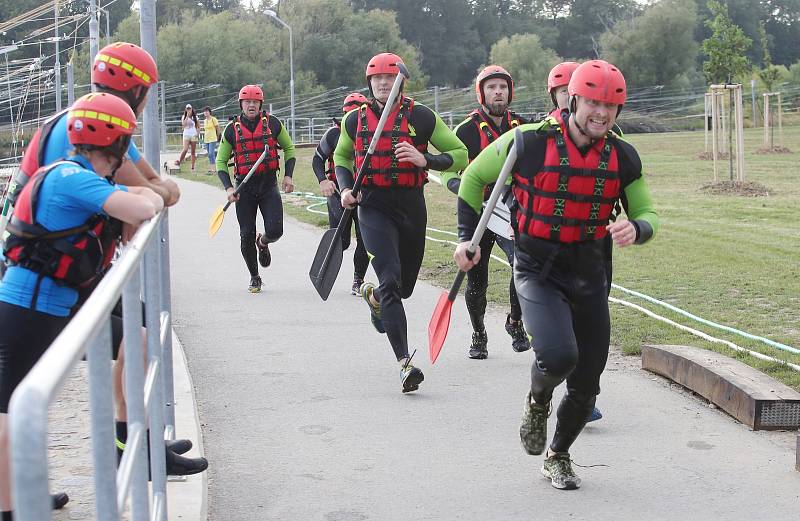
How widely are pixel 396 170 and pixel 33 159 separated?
3.21 meters

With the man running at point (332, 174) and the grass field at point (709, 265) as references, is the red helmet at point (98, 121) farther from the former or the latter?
the man running at point (332, 174)

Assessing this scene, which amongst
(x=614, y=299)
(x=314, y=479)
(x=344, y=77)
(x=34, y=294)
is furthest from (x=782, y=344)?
(x=344, y=77)

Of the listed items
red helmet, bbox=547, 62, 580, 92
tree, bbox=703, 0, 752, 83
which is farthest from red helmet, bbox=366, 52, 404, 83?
tree, bbox=703, 0, 752, 83

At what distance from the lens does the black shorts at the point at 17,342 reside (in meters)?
3.99

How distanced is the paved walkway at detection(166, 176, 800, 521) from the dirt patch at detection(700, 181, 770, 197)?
13.4m

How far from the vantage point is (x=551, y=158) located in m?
4.82

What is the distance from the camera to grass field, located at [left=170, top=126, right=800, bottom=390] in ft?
27.9

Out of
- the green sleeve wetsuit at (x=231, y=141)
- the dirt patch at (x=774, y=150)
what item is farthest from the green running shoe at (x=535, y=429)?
the dirt patch at (x=774, y=150)

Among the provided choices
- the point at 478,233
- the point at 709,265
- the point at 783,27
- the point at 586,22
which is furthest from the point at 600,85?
the point at 783,27

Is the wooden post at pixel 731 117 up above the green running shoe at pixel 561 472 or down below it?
above

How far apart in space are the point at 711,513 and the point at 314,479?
67.7 inches

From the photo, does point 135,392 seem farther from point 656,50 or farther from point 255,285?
point 656,50

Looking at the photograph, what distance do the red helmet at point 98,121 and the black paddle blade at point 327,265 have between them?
14.2 feet

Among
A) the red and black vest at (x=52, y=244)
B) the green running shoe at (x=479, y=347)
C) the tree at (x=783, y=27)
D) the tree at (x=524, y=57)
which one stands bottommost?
the green running shoe at (x=479, y=347)
